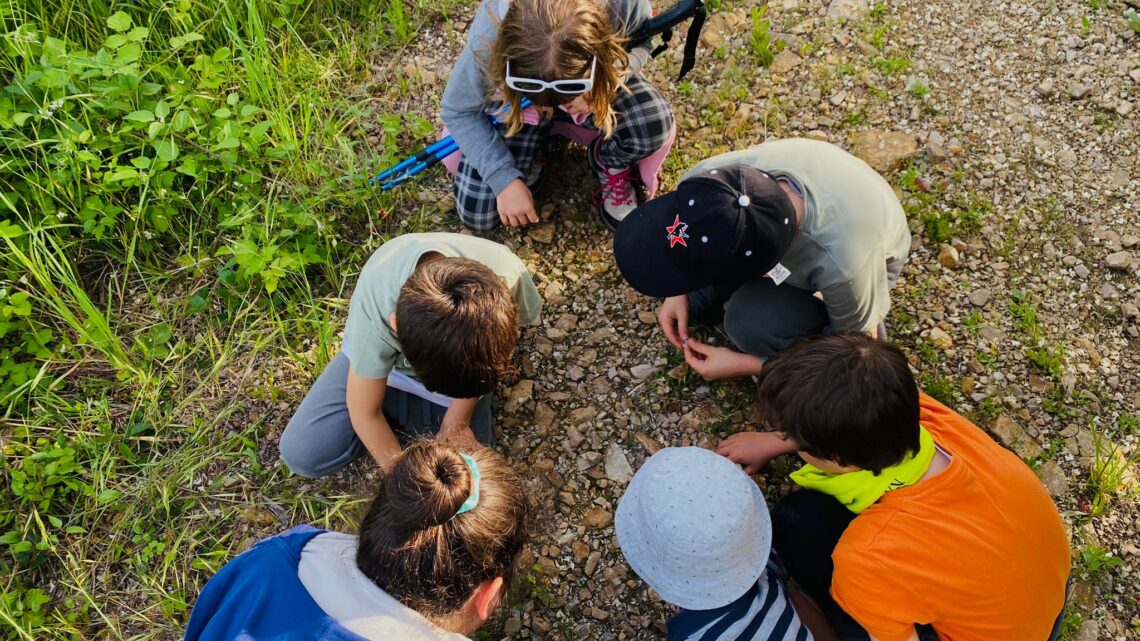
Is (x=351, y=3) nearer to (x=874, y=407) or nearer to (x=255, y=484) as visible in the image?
(x=255, y=484)

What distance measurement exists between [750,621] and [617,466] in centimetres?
71

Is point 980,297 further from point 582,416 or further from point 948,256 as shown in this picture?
point 582,416

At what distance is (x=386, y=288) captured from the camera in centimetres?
196

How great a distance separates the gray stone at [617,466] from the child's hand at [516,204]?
32.9 inches

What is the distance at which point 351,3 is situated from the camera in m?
3.22

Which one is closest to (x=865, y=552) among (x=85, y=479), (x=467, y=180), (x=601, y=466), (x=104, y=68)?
A: (x=601, y=466)

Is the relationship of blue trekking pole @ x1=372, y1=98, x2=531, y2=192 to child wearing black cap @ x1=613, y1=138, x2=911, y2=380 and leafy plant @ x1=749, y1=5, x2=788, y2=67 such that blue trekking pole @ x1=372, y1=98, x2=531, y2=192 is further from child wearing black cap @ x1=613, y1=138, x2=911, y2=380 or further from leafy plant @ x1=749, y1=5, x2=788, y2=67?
leafy plant @ x1=749, y1=5, x2=788, y2=67

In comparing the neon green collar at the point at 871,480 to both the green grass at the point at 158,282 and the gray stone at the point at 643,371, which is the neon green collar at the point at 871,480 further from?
the green grass at the point at 158,282

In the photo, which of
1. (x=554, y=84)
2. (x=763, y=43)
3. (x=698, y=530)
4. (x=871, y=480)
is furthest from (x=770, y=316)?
(x=763, y=43)

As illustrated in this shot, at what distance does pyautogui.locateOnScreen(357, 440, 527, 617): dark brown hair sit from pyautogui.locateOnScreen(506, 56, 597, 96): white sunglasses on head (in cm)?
103

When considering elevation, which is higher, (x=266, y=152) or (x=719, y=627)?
(x=266, y=152)

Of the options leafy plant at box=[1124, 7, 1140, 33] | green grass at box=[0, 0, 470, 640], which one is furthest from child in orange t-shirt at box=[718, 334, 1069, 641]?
leafy plant at box=[1124, 7, 1140, 33]

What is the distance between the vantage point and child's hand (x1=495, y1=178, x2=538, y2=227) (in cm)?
249

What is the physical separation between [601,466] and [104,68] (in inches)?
89.2
